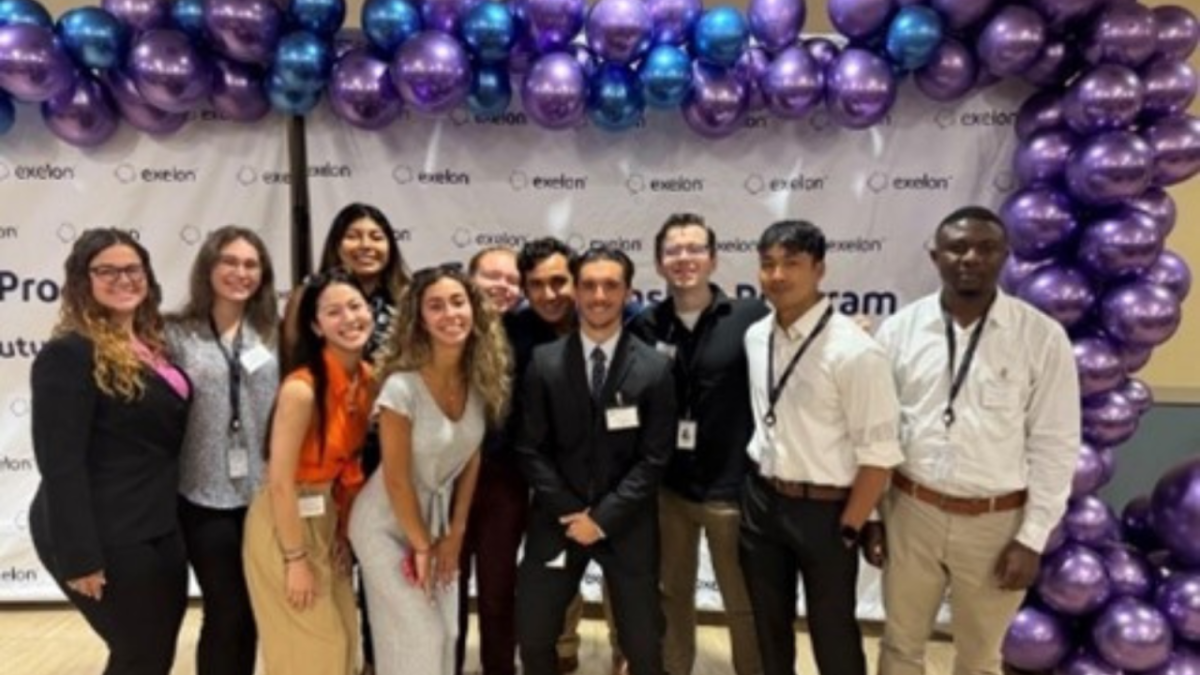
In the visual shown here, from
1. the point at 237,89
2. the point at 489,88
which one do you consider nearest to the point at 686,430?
the point at 489,88

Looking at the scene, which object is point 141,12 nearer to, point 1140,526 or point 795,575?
point 795,575

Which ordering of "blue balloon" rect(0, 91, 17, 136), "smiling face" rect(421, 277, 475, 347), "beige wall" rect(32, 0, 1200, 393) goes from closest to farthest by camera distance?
"smiling face" rect(421, 277, 475, 347)
"blue balloon" rect(0, 91, 17, 136)
"beige wall" rect(32, 0, 1200, 393)

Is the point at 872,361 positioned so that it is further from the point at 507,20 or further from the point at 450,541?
the point at 507,20

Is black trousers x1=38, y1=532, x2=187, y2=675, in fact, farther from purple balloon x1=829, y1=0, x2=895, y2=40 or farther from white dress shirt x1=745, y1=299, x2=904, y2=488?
purple balloon x1=829, y1=0, x2=895, y2=40

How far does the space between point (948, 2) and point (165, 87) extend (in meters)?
2.59

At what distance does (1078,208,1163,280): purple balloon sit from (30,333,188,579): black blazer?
108 inches

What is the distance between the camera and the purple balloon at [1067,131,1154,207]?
285 centimetres

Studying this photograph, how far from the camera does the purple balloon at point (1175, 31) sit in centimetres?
293

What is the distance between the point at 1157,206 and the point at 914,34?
97cm

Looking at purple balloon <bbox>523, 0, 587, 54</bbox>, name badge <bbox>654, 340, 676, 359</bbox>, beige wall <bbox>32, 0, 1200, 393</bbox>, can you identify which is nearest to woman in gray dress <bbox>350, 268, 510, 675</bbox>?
name badge <bbox>654, 340, 676, 359</bbox>

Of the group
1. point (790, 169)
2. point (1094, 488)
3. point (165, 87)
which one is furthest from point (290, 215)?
A: point (1094, 488)

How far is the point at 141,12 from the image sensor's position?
3080 millimetres

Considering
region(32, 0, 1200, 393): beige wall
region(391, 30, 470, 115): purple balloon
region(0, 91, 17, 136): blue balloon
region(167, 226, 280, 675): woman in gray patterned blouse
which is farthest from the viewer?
region(32, 0, 1200, 393): beige wall

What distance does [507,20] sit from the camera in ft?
10.0
